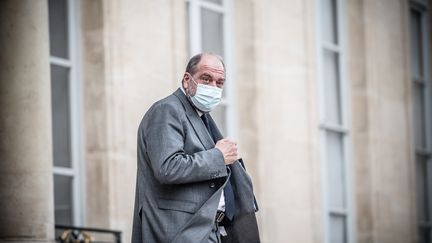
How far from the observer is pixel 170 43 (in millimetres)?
10398

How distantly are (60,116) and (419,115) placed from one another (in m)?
7.52

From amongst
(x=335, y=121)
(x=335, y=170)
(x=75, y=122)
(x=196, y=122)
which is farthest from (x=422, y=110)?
(x=196, y=122)

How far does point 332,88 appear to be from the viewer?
1371cm

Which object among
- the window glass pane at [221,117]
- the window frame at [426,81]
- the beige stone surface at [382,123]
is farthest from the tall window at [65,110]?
the window frame at [426,81]

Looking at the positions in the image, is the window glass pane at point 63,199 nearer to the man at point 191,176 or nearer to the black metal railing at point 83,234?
the black metal railing at point 83,234

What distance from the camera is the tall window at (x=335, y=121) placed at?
1337 centimetres

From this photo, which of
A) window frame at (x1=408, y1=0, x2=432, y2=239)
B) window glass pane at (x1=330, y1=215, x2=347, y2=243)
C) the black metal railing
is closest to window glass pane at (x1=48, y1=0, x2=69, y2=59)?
the black metal railing

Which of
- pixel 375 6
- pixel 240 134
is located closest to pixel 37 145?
pixel 240 134

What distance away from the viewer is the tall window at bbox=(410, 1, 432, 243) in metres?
15.8

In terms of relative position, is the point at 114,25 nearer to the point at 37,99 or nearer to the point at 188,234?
the point at 37,99

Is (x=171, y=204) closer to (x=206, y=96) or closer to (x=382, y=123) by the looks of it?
(x=206, y=96)

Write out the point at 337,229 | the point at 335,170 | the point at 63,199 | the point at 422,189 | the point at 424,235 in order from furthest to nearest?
the point at 422,189 → the point at 424,235 → the point at 335,170 → the point at 337,229 → the point at 63,199

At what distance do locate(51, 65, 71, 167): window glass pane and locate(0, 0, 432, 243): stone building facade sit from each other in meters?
0.01

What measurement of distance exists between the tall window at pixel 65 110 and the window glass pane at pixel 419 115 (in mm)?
7234
